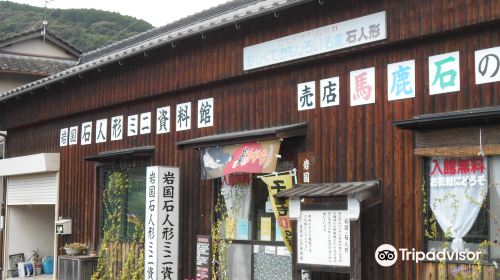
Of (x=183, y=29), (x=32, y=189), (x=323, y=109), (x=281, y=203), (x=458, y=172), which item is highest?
(x=183, y=29)

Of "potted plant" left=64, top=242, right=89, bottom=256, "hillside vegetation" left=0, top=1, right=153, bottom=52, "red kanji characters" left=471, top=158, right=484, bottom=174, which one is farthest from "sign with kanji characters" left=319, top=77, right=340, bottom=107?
"hillside vegetation" left=0, top=1, right=153, bottom=52

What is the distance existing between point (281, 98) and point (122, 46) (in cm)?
895

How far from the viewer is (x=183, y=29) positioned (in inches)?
474

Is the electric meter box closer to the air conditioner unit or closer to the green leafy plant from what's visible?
the air conditioner unit

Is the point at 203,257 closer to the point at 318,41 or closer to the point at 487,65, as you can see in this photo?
the point at 318,41

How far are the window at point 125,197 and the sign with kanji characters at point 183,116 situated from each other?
4.88 ft

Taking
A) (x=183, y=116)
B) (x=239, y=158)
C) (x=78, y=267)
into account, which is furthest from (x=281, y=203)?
(x=78, y=267)

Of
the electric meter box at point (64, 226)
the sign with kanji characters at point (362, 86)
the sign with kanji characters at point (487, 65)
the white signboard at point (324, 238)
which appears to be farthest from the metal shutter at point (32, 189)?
the sign with kanji characters at point (487, 65)

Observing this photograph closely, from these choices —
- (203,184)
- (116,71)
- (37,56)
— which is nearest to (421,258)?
(203,184)

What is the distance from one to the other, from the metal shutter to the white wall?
0.58m

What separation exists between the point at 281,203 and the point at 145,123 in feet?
15.6

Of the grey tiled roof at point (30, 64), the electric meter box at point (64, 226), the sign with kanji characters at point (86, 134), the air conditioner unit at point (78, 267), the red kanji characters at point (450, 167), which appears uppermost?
the grey tiled roof at point (30, 64)

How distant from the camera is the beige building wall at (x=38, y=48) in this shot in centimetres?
2565

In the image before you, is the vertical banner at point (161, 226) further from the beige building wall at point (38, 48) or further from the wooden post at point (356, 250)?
the beige building wall at point (38, 48)
